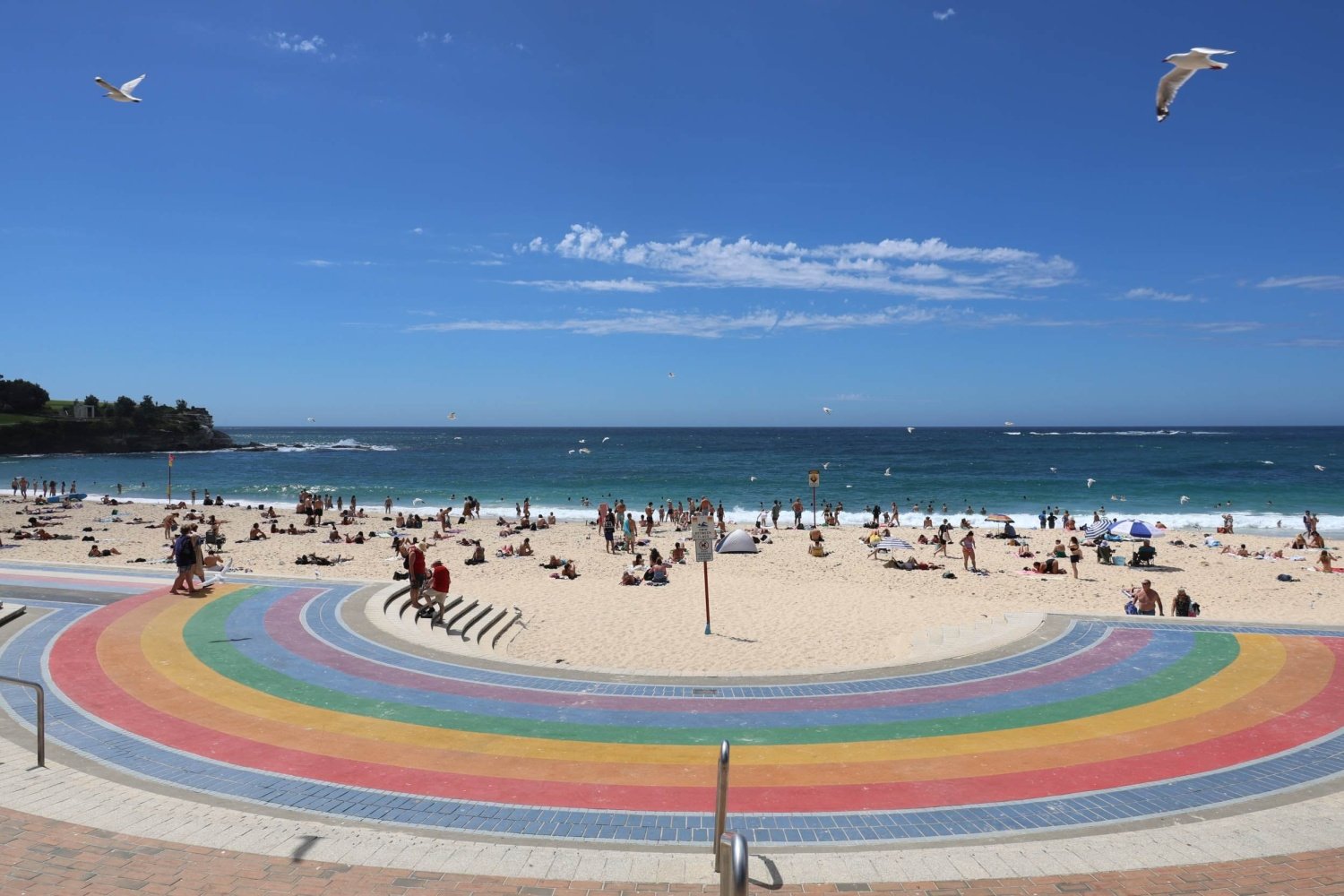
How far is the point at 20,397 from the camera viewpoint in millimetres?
105562

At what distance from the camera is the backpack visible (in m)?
14.2

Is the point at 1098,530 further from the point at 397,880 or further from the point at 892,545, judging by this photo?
the point at 397,880

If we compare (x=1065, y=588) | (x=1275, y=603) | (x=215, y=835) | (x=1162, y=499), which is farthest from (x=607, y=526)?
(x=1162, y=499)

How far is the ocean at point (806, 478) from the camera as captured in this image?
4903 cm

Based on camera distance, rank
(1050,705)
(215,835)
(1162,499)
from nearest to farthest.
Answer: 1. (215,835)
2. (1050,705)
3. (1162,499)

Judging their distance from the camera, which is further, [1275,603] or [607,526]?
[607,526]

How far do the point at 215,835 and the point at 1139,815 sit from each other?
7593 millimetres

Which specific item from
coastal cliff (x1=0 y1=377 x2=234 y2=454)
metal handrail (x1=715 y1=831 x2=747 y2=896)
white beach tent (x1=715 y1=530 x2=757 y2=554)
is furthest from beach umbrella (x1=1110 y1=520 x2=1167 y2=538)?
coastal cliff (x1=0 y1=377 x2=234 y2=454)

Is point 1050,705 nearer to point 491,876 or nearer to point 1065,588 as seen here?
point 491,876

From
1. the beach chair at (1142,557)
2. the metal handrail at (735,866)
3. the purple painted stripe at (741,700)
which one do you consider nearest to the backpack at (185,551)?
the purple painted stripe at (741,700)

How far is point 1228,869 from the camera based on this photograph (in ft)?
17.8

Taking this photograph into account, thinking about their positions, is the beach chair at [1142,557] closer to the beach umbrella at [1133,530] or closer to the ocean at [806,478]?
the beach umbrella at [1133,530]

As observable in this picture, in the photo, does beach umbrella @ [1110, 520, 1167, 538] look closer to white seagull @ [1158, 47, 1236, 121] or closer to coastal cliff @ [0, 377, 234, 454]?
white seagull @ [1158, 47, 1236, 121]

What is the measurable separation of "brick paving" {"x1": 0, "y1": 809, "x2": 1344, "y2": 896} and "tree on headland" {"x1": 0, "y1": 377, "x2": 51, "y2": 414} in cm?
13185
